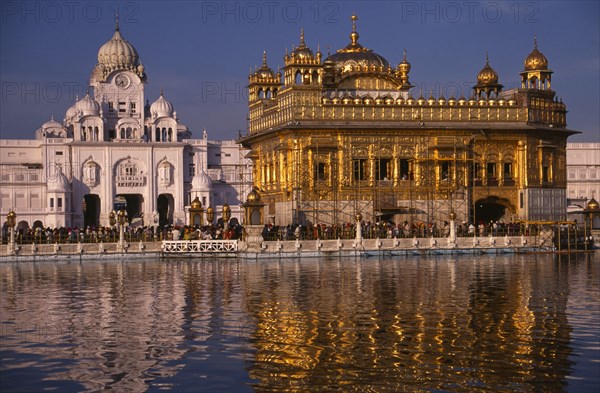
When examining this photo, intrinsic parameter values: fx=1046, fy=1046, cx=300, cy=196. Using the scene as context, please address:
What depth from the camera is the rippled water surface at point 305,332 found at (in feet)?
46.4

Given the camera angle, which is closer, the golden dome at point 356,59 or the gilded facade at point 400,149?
the gilded facade at point 400,149

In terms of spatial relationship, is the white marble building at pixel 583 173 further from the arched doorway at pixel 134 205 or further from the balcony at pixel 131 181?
the arched doorway at pixel 134 205

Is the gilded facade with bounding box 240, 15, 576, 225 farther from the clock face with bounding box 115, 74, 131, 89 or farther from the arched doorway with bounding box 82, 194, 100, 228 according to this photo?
the clock face with bounding box 115, 74, 131, 89

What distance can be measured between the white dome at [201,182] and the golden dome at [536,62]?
3513cm

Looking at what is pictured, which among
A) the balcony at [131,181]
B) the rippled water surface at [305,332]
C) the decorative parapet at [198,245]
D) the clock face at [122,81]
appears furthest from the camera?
the clock face at [122,81]

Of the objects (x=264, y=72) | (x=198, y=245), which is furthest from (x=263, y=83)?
(x=198, y=245)

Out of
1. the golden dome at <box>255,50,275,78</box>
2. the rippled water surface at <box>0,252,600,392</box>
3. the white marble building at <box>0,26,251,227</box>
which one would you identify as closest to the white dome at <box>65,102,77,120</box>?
the white marble building at <box>0,26,251,227</box>

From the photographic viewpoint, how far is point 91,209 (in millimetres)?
83750

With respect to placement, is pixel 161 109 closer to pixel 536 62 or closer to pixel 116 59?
pixel 116 59

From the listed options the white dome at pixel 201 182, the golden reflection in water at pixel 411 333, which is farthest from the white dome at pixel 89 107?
the golden reflection in water at pixel 411 333

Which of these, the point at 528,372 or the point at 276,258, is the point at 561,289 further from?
the point at 276,258

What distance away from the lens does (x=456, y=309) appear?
2117 centimetres

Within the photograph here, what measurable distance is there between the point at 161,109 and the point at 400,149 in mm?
40807

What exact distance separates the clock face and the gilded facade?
3599cm
